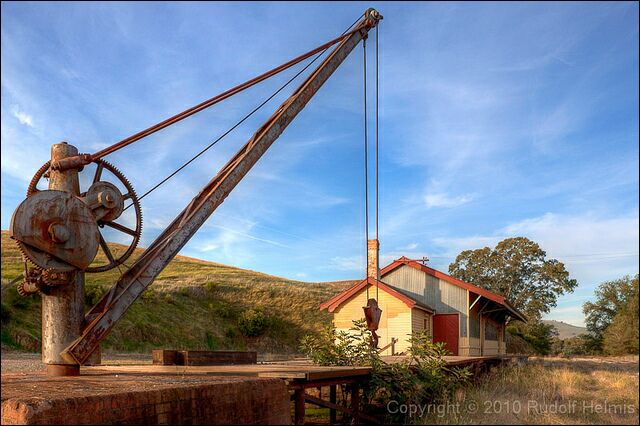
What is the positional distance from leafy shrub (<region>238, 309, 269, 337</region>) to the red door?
16796mm

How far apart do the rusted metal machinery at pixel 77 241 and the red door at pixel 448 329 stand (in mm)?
15251

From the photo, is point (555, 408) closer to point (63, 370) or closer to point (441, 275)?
point (63, 370)

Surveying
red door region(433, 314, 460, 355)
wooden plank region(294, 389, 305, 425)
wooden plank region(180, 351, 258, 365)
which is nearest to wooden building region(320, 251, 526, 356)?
red door region(433, 314, 460, 355)

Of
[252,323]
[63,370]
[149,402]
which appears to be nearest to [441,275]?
[252,323]

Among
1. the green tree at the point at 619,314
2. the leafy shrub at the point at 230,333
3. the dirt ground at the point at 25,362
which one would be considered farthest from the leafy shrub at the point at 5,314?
the green tree at the point at 619,314

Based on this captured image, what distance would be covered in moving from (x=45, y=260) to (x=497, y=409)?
7476mm

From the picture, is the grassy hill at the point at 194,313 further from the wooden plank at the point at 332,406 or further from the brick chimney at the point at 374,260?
the wooden plank at the point at 332,406

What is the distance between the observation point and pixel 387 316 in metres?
22.2

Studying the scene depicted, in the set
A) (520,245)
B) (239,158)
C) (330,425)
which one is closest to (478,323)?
(330,425)

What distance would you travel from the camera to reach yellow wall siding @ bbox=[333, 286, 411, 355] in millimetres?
21672

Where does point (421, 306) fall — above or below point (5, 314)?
above

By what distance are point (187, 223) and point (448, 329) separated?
1610cm

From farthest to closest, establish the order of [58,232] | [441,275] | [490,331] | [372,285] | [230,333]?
[230,333] < [490,331] < [441,275] < [372,285] < [58,232]

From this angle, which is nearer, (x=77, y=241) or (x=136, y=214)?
(x=77, y=241)
